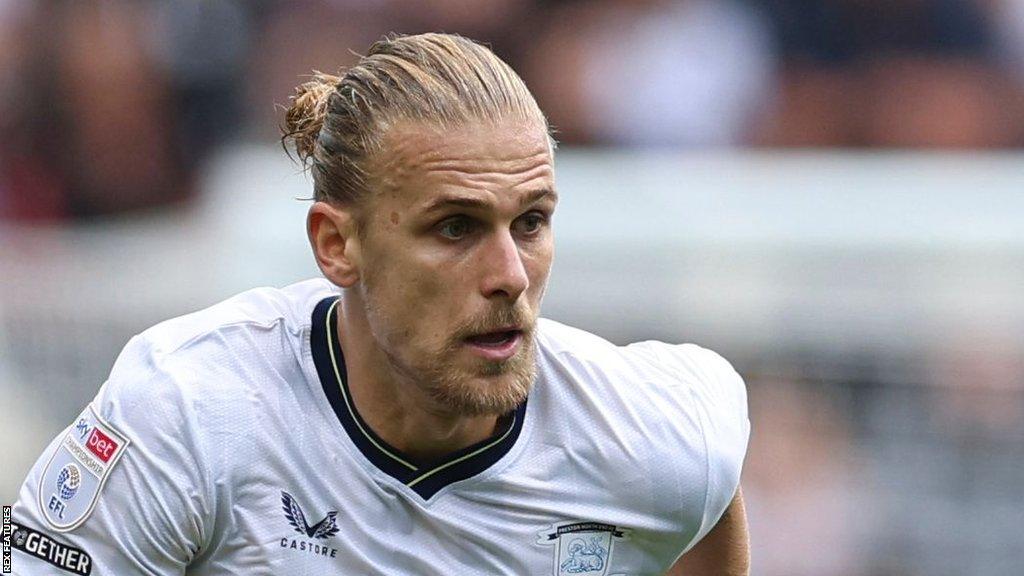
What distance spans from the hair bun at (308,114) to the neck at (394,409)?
0.35 m

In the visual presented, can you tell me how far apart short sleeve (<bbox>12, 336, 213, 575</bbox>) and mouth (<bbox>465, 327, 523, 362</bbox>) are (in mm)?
540

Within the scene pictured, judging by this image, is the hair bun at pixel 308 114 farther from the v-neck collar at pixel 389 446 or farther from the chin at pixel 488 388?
the chin at pixel 488 388

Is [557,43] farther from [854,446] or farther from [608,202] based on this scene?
[854,446]

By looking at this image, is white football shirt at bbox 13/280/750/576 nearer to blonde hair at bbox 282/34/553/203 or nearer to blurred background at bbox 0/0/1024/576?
blonde hair at bbox 282/34/553/203

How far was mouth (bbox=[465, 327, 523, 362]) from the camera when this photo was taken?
3.34 metres

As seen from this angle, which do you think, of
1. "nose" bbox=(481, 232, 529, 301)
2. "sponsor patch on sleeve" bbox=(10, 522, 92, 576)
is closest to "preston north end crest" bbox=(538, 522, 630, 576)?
"nose" bbox=(481, 232, 529, 301)

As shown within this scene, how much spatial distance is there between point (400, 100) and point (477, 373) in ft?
1.78

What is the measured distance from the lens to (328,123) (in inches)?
140

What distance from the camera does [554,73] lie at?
8.55 metres

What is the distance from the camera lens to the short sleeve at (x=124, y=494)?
3.22m

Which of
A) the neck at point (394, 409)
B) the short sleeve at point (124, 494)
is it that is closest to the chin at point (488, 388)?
the neck at point (394, 409)

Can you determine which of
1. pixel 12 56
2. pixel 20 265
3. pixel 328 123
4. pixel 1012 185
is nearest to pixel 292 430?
pixel 328 123

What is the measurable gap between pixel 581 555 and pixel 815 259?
12.4ft

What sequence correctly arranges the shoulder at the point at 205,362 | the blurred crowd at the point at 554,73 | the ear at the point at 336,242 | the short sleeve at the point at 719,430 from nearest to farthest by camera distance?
the shoulder at the point at 205,362
the ear at the point at 336,242
the short sleeve at the point at 719,430
the blurred crowd at the point at 554,73
